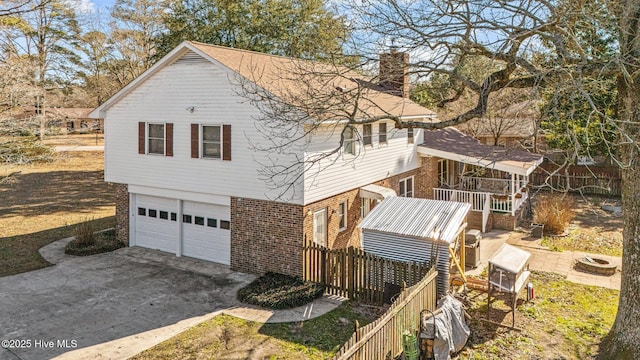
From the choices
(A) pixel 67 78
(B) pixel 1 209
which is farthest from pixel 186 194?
(A) pixel 67 78

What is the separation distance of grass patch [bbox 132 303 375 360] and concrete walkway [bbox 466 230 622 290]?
5.63 m

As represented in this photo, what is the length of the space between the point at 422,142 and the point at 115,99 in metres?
13.5

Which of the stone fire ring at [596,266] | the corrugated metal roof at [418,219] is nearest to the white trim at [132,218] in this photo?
the corrugated metal roof at [418,219]

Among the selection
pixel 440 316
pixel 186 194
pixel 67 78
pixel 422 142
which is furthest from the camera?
pixel 67 78

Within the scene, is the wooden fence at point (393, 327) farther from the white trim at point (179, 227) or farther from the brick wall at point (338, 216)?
the white trim at point (179, 227)

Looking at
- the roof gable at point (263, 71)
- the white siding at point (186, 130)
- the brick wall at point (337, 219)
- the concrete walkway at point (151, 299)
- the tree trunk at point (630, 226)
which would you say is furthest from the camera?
the white siding at point (186, 130)

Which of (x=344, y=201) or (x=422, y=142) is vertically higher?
(x=422, y=142)

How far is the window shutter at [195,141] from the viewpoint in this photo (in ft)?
46.5

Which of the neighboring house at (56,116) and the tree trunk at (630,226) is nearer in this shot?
the tree trunk at (630,226)

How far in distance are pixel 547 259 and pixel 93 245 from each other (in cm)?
1590

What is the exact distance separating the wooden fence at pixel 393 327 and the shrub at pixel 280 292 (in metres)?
3.18

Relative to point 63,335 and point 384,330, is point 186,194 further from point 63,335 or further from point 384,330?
point 384,330

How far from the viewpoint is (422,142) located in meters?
21.4

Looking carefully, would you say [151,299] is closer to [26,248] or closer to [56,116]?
[26,248]
